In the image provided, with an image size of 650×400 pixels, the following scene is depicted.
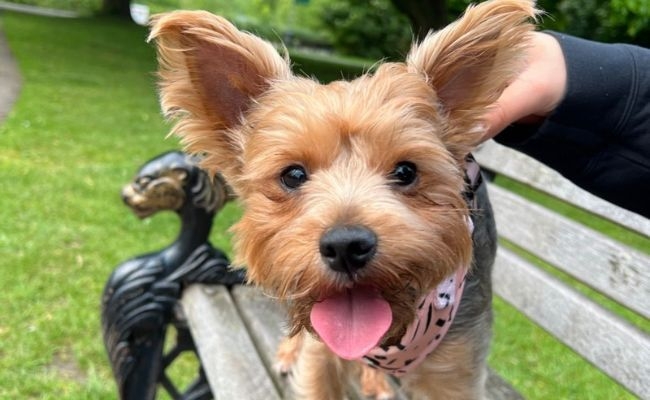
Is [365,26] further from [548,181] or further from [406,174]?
[406,174]

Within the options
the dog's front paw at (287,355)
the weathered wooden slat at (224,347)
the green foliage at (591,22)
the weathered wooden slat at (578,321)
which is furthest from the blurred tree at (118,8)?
the dog's front paw at (287,355)

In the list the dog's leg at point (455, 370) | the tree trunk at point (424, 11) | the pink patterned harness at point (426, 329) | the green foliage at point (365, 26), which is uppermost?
the pink patterned harness at point (426, 329)

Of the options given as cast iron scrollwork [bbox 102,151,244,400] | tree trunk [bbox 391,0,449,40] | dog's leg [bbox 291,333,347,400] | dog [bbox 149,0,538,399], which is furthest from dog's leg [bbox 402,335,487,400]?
tree trunk [bbox 391,0,449,40]

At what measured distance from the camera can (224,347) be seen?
9.12 feet

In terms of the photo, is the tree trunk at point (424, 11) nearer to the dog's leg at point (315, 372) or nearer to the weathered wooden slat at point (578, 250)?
the weathered wooden slat at point (578, 250)

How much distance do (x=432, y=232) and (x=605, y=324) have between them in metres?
1.07

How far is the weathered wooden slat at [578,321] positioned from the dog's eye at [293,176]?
1.25 metres

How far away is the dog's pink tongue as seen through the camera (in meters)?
1.81

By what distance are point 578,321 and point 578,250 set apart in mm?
270

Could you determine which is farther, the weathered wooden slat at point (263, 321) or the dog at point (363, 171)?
the weathered wooden slat at point (263, 321)

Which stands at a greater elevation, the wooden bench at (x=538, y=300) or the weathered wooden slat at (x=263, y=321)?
the wooden bench at (x=538, y=300)

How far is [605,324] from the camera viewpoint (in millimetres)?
2613

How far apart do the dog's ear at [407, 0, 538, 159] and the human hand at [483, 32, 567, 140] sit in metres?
0.08

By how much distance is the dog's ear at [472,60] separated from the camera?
1.92m
